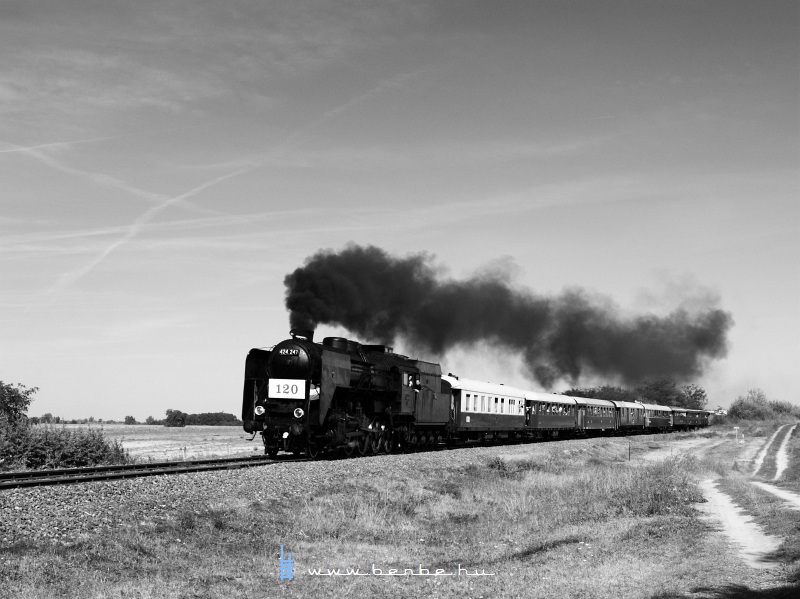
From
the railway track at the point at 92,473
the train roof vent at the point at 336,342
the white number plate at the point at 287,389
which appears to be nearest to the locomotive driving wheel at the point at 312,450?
the railway track at the point at 92,473

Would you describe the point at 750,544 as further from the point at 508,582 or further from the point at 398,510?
the point at 398,510

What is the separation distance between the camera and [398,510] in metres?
21.4

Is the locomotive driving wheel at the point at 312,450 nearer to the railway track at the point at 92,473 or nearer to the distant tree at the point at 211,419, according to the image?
the railway track at the point at 92,473

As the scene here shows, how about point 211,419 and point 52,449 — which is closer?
point 52,449

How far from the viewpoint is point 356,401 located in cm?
2897

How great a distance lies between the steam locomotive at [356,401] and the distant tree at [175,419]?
187 ft

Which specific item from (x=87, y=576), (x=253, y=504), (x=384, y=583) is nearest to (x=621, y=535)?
(x=384, y=583)

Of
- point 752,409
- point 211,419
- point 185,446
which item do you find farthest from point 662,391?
point 185,446

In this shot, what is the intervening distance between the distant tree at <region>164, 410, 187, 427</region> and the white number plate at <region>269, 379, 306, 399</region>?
71327 mm

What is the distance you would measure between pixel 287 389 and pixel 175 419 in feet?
236

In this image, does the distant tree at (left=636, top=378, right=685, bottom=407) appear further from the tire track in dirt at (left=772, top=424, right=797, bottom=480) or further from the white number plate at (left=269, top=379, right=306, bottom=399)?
the white number plate at (left=269, top=379, right=306, bottom=399)

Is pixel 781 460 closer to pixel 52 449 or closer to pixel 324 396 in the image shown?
pixel 324 396

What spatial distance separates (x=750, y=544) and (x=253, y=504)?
10.5m

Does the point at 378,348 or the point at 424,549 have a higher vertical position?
the point at 378,348
